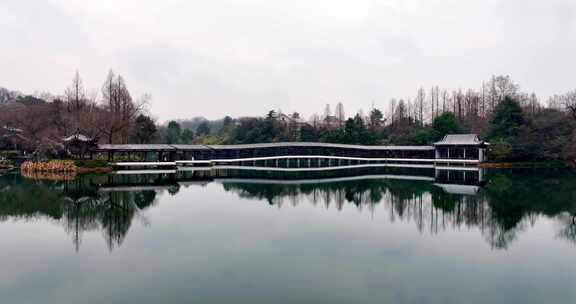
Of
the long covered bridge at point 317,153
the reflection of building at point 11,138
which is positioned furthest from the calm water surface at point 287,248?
the reflection of building at point 11,138

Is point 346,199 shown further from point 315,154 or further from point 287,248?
point 315,154

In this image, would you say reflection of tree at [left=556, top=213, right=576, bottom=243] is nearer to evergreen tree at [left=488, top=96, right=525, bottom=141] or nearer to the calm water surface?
the calm water surface

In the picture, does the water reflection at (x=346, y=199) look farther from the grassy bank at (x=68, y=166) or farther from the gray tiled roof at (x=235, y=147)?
the gray tiled roof at (x=235, y=147)

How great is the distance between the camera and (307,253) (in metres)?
10.0

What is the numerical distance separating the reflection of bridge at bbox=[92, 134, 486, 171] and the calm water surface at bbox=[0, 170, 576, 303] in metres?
19.4

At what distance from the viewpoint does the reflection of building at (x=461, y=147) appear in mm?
38750

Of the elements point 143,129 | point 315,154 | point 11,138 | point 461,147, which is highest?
point 143,129

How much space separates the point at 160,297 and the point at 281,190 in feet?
50.3

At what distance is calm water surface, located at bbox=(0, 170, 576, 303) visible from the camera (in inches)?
297

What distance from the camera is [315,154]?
4456 centimetres

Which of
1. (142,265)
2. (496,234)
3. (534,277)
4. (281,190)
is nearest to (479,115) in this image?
(281,190)

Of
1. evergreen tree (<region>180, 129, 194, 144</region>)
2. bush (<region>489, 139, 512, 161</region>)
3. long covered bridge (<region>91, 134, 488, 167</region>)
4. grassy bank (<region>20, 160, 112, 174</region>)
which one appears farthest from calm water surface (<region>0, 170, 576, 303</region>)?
evergreen tree (<region>180, 129, 194, 144</region>)

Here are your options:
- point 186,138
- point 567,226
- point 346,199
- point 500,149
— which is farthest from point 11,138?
point 500,149

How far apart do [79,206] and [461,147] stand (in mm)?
35343
